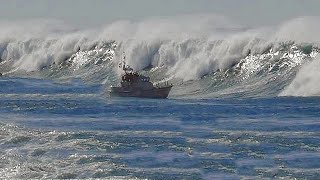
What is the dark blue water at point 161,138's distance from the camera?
4125 cm

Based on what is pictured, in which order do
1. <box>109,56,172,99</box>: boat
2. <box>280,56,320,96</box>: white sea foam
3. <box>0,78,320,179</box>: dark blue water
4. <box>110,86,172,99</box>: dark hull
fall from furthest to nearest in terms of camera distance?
<box>109,56,172,99</box>: boat → <box>110,86,172,99</box>: dark hull → <box>280,56,320,96</box>: white sea foam → <box>0,78,320,179</box>: dark blue water

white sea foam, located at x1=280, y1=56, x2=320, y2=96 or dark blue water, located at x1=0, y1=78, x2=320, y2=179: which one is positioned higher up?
white sea foam, located at x1=280, y1=56, x2=320, y2=96

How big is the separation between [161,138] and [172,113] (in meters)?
13.4

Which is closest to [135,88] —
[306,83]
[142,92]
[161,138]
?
[142,92]

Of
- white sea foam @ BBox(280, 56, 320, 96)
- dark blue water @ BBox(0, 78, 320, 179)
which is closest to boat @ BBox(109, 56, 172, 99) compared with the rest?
dark blue water @ BBox(0, 78, 320, 179)

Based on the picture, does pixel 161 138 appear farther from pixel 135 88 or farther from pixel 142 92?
pixel 135 88

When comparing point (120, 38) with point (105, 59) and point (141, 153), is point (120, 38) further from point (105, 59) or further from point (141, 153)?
point (141, 153)

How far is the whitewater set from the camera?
42.5m

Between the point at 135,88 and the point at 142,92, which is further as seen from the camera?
the point at 135,88

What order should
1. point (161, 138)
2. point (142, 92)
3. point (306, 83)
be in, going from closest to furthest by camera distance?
point (161, 138)
point (306, 83)
point (142, 92)

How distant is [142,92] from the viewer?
78000 mm

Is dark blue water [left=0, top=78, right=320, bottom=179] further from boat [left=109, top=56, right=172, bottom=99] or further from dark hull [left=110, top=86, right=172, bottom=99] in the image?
boat [left=109, top=56, right=172, bottom=99]

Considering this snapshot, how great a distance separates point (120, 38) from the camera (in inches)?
4766

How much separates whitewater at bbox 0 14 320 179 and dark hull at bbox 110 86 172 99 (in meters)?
1.31
